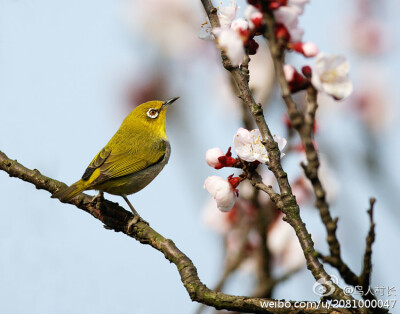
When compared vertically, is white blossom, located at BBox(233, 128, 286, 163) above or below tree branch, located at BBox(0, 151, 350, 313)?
above

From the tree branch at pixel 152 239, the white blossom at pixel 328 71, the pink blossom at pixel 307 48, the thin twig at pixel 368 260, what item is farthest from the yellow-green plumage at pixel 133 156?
the thin twig at pixel 368 260

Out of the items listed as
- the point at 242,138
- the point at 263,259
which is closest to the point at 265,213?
the point at 263,259

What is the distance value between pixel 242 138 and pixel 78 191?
235cm

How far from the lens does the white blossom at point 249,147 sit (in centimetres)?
291

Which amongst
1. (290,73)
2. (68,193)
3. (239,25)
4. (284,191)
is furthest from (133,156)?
(290,73)

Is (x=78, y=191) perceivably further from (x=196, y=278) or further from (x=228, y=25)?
(x=228, y=25)

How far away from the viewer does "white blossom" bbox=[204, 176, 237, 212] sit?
9.96 ft

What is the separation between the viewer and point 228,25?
2832 mm

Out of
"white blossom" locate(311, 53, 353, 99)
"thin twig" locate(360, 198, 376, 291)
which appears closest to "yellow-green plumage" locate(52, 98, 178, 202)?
"white blossom" locate(311, 53, 353, 99)

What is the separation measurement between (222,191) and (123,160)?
3563mm

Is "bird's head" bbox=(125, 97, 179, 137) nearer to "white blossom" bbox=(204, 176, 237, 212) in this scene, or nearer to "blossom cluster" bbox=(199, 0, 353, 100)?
"white blossom" bbox=(204, 176, 237, 212)

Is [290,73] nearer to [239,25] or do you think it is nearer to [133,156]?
[239,25]

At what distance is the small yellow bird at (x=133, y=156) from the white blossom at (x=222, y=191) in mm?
2324

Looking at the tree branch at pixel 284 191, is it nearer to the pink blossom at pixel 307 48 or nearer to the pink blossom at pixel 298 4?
the pink blossom at pixel 307 48
